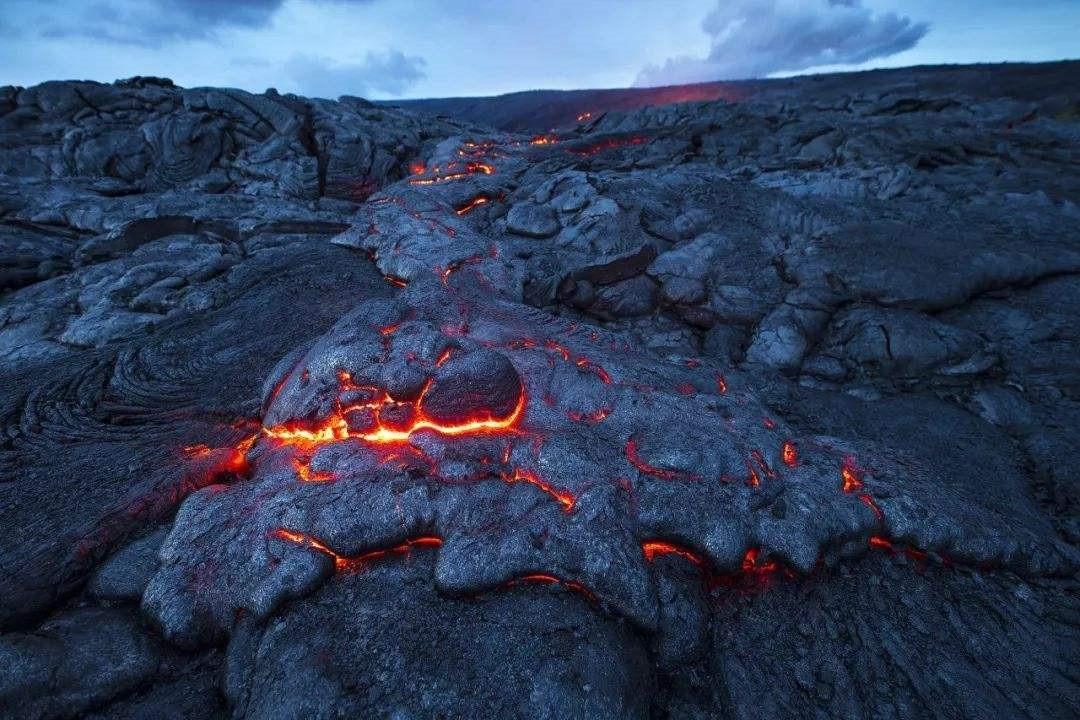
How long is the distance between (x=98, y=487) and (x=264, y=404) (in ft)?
6.28

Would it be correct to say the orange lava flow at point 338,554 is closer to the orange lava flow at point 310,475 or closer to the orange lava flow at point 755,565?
the orange lava flow at point 310,475

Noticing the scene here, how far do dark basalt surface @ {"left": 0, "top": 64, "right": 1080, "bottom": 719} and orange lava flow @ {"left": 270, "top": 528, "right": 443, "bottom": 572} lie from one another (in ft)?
0.09

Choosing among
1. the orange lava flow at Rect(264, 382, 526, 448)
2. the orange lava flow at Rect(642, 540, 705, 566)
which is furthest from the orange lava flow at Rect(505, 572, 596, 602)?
the orange lava flow at Rect(264, 382, 526, 448)

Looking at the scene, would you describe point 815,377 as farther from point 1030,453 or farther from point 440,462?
point 440,462

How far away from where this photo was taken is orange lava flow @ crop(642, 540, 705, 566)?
4.48 metres

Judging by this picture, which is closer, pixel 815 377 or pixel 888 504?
pixel 888 504

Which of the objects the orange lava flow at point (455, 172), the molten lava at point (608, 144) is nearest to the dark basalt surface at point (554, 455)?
the orange lava flow at point (455, 172)

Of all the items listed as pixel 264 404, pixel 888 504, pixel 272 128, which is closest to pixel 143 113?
pixel 272 128

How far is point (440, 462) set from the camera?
506 cm

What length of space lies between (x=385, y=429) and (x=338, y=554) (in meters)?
1.72

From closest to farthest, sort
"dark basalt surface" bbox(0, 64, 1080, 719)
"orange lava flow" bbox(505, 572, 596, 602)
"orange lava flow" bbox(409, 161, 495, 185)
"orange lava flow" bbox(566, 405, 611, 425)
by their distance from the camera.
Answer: "dark basalt surface" bbox(0, 64, 1080, 719)
"orange lava flow" bbox(505, 572, 596, 602)
"orange lava flow" bbox(566, 405, 611, 425)
"orange lava flow" bbox(409, 161, 495, 185)

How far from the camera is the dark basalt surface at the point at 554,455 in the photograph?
3.74 m

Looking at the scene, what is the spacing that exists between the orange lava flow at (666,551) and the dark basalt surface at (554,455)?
26 millimetres

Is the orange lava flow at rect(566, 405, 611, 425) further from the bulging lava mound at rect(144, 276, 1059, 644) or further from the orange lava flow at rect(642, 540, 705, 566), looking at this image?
the orange lava flow at rect(642, 540, 705, 566)
